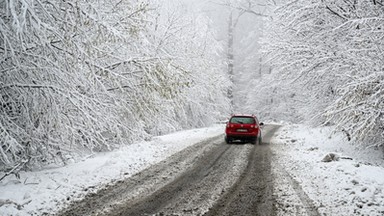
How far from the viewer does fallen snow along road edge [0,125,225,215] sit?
632 centimetres

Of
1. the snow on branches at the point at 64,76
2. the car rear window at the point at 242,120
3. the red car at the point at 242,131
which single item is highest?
the snow on branches at the point at 64,76

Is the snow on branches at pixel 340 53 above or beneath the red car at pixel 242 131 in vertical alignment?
above

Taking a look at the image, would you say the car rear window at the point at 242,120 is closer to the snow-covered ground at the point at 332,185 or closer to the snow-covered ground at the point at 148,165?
the snow-covered ground at the point at 148,165

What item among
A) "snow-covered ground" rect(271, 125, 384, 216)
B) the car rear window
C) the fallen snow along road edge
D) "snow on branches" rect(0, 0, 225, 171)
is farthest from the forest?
the car rear window

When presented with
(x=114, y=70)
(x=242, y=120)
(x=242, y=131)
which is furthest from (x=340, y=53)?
(x=242, y=120)

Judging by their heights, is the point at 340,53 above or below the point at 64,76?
above

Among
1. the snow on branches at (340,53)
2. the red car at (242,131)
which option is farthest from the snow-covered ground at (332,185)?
the red car at (242,131)

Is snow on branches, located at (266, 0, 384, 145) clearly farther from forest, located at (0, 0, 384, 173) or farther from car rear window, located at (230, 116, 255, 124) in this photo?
car rear window, located at (230, 116, 255, 124)

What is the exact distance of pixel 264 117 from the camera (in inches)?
1922

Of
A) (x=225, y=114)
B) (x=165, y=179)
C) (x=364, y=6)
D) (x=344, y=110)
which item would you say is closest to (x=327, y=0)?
(x=364, y=6)

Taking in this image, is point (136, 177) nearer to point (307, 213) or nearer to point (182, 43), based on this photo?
point (307, 213)

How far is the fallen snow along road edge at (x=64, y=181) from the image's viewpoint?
6.32 metres

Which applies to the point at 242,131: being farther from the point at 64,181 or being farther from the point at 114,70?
the point at 64,181

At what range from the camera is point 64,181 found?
8.04 m
